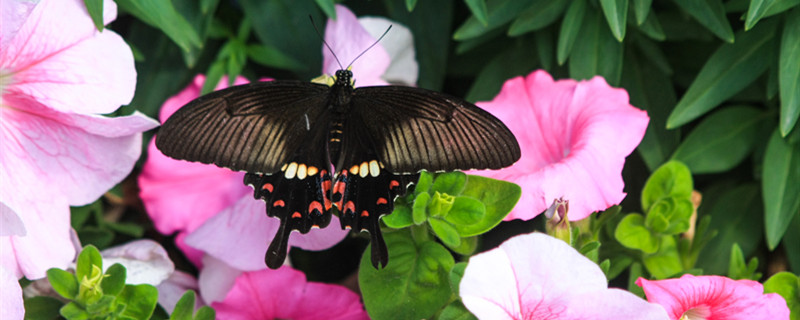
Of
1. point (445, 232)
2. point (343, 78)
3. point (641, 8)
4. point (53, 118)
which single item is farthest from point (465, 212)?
point (53, 118)

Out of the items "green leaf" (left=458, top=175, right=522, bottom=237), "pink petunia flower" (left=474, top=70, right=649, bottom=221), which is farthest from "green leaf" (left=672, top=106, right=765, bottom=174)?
"green leaf" (left=458, top=175, right=522, bottom=237)

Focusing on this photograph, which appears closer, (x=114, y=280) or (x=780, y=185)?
(x=114, y=280)

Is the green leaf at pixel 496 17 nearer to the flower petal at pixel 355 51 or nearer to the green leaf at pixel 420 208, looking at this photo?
the flower petal at pixel 355 51

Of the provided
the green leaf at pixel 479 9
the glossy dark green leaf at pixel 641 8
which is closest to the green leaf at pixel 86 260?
the green leaf at pixel 479 9

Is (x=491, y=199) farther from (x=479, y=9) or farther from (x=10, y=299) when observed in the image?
(x=10, y=299)

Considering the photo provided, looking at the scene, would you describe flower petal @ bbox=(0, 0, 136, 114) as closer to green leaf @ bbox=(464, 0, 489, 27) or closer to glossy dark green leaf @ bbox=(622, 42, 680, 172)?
green leaf @ bbox=(464, 0, 489, 27)

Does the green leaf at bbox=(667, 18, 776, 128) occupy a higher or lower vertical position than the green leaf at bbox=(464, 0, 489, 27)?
lower
